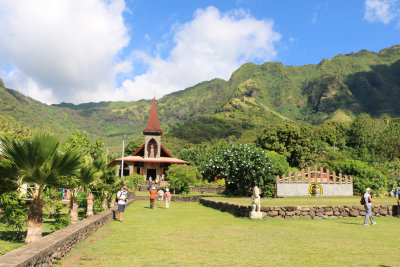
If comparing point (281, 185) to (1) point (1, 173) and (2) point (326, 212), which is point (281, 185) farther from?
(1) point (1, 173)

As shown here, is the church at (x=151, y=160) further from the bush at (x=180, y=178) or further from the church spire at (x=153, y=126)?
the bush at (x=180, y=178)

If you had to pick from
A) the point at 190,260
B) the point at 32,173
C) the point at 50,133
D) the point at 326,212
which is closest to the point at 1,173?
the point at 32,173

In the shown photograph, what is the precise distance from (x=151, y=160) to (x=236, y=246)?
4945cm

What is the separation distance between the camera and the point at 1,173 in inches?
331

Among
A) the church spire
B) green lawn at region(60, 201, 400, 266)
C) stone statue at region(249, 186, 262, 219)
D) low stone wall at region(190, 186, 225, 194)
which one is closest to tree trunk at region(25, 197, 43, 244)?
green lawn at region(60, 201, 400, 266)

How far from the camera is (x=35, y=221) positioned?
28.7 feet

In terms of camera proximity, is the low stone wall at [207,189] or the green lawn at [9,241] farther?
the low stone wall at [207,189]

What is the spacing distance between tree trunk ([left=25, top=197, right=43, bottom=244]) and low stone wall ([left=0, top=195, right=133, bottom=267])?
2.22ft

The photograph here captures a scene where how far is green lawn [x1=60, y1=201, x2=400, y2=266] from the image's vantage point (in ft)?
25.5

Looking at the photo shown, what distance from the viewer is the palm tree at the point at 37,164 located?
798cm

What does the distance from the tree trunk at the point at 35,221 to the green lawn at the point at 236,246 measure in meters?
1.15

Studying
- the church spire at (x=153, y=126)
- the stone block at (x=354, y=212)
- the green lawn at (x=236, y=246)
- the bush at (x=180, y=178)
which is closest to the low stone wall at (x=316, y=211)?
the stone block at (x=354, y=212)

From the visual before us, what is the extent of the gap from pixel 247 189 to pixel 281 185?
3.92 metres

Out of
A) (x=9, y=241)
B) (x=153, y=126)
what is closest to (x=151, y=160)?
(x=153, y=126)
